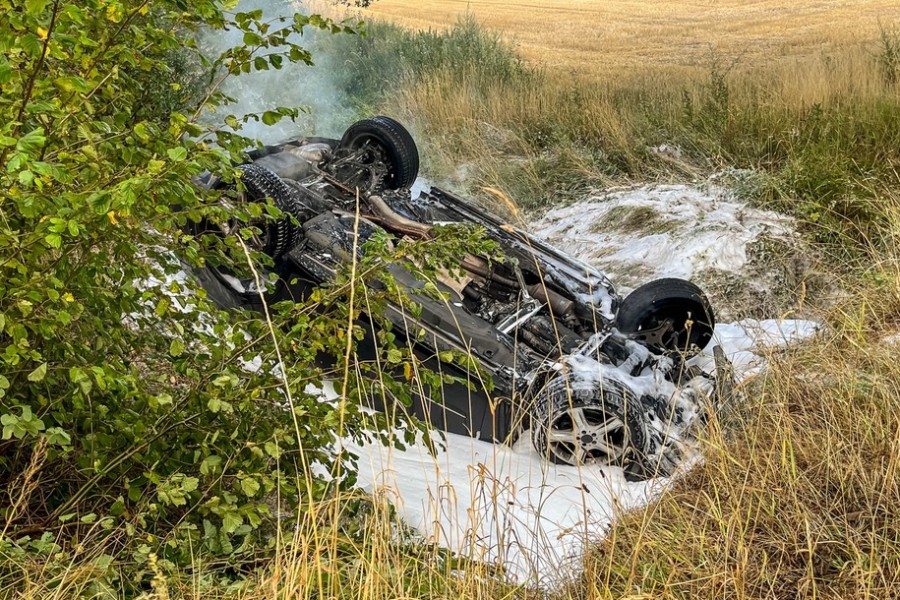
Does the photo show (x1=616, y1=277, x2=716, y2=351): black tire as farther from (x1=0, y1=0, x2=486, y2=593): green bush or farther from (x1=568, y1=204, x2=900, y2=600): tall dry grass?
(x1=0, y1=0, x2=486, y2=593): green bush

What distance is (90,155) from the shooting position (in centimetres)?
232

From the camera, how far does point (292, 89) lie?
12.0m

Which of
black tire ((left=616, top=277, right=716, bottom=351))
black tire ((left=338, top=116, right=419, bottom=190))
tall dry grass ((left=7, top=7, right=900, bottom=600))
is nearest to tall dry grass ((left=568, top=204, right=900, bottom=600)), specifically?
tall dry grass ((left=7, top=7, right=900, bottom=600))

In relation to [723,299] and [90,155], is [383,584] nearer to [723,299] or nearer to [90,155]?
[90,155]

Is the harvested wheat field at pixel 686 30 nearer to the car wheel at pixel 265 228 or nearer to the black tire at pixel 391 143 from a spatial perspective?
the black tire at pixel 391 143

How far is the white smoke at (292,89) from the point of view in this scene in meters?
10.8

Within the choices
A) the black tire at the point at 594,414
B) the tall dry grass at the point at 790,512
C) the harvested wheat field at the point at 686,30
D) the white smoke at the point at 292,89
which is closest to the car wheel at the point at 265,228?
the black tire at the point at 594,414

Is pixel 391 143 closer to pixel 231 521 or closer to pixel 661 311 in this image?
pixel 661 311

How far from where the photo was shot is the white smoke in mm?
10766

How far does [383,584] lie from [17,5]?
1957mm

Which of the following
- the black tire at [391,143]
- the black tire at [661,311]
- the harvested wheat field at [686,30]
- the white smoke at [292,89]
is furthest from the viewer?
the white smoke at [292,89]

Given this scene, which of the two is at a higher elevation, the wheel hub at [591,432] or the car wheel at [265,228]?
the car wheel at [265,228]

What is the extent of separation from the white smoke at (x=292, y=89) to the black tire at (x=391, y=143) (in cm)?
389

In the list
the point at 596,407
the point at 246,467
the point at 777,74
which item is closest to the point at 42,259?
the point at 246,467
